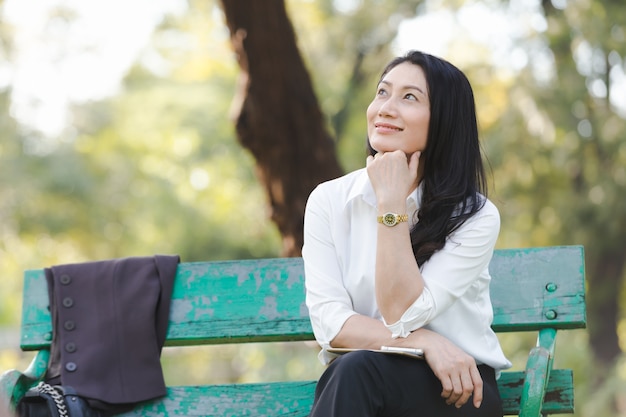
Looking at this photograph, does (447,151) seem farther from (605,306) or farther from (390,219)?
(605,306)

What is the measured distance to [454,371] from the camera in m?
2.74

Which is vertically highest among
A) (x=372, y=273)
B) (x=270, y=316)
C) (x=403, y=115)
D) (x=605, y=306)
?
(x=403, y=115)

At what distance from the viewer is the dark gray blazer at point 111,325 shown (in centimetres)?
337

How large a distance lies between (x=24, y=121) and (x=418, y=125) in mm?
14449

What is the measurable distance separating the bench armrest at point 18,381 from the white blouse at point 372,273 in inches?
40.1

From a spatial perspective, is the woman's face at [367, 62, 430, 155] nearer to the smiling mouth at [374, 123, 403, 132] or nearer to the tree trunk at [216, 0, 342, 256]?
the smiling mouth at [374, 123, 403, 132]

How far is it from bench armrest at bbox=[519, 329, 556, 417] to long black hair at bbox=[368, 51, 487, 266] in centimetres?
51

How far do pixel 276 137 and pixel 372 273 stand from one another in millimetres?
2797

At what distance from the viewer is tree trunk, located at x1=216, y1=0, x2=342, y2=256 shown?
18.5 feet

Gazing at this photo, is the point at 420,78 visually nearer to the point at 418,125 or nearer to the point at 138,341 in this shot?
the point at 418,125

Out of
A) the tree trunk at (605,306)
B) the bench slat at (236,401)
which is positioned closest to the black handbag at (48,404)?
the bench slat at (236,401)

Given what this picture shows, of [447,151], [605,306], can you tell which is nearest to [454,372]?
[447,151]

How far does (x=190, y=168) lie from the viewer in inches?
648

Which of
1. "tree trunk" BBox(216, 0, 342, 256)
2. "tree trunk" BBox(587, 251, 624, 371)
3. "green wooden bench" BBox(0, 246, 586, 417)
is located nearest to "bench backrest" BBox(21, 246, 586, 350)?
"green wooden bench" BBox(0, 246, 586, 417)
